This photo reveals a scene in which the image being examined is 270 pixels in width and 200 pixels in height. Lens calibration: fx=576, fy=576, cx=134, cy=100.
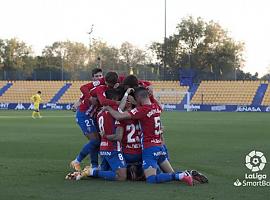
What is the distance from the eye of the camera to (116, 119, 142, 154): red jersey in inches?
383

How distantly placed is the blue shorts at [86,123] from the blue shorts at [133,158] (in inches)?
48.7

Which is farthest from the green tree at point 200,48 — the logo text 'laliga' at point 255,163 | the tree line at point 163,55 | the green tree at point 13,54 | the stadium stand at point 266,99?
the logo text 'laliga' at point 255,163

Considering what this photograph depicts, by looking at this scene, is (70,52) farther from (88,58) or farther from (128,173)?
(128,173)

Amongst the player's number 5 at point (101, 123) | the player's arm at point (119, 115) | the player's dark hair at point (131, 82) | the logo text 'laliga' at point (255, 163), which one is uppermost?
the player's dark hair at point (131, 82)

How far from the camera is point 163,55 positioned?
86.7 m

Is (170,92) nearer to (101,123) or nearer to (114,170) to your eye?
(101,123)

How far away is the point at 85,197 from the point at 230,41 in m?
82.5

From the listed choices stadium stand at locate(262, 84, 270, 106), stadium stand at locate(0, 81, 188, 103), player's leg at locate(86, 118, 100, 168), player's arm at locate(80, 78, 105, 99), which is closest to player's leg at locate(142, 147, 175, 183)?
player's leg at locate(86, 118, 100, 168)

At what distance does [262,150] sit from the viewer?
1486 cm

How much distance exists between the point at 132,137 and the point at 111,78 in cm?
109

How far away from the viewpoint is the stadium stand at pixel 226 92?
5756 cm

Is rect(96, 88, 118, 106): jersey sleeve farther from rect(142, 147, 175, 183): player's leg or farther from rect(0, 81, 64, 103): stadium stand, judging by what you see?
rect(0, 81, 64, 103): stadium stand

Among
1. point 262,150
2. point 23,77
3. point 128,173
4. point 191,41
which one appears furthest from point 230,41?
point 128,173

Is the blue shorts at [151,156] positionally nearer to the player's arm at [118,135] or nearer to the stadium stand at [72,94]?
the player's arm at [118,135]
